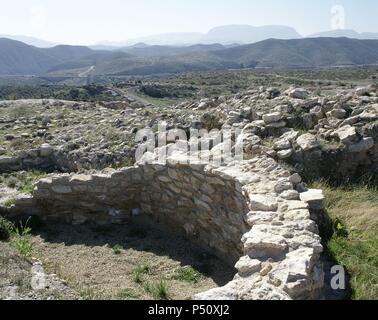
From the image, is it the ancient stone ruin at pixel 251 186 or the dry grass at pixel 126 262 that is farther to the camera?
the dry grass at pixel 126 262

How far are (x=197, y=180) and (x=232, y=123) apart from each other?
9.04 feet

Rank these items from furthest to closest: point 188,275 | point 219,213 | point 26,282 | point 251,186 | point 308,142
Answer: point 308,142 → point 219,213 → point 188,275 → point 251,186 → point 26,282

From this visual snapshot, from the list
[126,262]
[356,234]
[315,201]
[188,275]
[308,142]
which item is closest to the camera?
[356,234]

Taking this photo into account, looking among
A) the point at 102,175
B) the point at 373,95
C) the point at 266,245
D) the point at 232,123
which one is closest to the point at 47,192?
the point at 102,175

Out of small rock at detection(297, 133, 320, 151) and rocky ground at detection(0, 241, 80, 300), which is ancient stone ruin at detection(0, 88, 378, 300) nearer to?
small rock at detection(297, 133, 320, 151)

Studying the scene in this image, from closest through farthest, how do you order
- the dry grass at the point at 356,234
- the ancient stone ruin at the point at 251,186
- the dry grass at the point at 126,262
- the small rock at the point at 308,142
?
the dry grass at the point at 356,234 < the ancient stone ruin at the point at 251,186 < the dry grass at the point at 126,262 < the small rock at the point at 308,142

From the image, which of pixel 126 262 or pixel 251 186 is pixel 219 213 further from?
pixel 126 262

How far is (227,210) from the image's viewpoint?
675cm

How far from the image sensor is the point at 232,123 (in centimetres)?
965

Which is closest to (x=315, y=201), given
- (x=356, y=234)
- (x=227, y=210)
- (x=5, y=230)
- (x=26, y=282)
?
(x=356, y=234)

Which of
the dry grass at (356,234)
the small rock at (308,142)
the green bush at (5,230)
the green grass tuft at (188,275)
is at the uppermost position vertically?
the small rock at (308,142)

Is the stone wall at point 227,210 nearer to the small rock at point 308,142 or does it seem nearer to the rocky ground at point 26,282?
the small rock at point 308,142

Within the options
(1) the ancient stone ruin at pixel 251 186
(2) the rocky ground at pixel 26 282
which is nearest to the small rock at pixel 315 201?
(1) the ancient stone ruin at pixel 251 186

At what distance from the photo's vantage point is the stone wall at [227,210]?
426 centimetres
